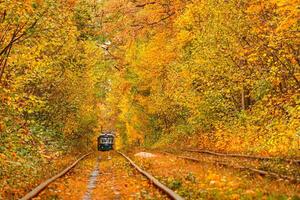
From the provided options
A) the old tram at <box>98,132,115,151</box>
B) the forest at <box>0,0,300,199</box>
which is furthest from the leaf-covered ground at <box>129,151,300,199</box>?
the old tram at <box>98,132,115,151</box>

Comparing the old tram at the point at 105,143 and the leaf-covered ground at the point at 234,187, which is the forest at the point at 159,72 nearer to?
the leaf-covered ground at the point at 234,187

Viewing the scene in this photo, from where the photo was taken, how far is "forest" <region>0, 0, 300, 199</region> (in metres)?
15.6

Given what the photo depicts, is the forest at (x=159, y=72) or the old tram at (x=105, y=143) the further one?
the old tram at (x=105, y=143)

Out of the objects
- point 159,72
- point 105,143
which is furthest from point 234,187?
point 105,143

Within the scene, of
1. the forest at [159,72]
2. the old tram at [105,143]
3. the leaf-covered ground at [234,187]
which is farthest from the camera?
the old tram at [105,143]

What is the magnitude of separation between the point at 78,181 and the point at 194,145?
20.2 m

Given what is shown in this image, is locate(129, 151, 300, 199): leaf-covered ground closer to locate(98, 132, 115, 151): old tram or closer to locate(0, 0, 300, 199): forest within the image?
locate(0, 0, 300, 199): forest

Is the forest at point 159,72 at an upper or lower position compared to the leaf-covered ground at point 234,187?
upper

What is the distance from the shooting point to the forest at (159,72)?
15.6 meters

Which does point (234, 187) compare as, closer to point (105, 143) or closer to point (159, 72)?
point (159, 72)

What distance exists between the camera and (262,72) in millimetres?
25219

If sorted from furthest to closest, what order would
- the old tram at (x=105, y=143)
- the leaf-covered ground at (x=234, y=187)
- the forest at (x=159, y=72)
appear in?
the old tram at (x=105, y=143) < the forest at (x=159, y=72) < the leaf-covered ground at (x=234, y=187)

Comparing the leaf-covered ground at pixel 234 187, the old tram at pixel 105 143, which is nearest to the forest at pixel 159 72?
the leaf-covered ground at pixel 234 187

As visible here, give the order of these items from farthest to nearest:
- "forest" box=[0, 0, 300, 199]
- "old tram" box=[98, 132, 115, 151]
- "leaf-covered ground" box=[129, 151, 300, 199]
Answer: "old tram" box=[98, 132, 115, 151] → "forest" box=[0, 0, 300, 199] → "leaf-covered ground" box=[129, 151, 300, 199]
